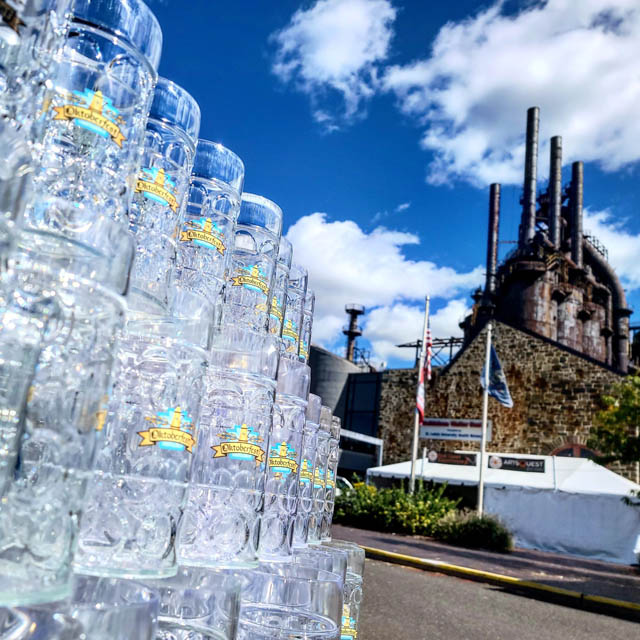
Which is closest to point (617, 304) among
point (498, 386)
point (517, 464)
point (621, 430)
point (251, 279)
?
point (517, 464)

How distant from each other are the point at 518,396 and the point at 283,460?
17947 mm

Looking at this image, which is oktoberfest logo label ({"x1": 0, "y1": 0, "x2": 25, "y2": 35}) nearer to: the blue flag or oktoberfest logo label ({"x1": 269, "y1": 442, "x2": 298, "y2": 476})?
oktoberfest logo label ({"x1": 269, "y1": 442, "x2": 298, "y2": 476})

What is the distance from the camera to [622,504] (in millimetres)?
12938

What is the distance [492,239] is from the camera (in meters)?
30.2

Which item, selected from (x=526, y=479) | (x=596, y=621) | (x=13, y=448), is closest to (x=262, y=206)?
(x=13, y=448)

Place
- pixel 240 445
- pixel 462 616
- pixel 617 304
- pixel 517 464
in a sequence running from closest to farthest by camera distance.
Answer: pixel 240 445
pixel 462 616
pixel 517 464
pixel 617 304

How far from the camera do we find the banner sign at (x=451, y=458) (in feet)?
54.6

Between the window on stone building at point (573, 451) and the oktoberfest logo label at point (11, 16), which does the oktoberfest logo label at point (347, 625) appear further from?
the window on stone building at point (573, 451)

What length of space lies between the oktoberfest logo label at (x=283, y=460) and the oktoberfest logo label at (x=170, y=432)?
59cm

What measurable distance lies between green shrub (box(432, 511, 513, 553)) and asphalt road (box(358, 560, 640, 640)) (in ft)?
16.1

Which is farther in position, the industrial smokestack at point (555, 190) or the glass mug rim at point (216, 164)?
the industrial smokestack at point (555, 190)

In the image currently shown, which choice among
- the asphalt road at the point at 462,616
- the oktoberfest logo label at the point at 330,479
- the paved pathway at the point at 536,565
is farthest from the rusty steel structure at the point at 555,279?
the oktoberfest logo label at the point at 330,479

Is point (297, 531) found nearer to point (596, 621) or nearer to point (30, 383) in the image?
point (30, 383)

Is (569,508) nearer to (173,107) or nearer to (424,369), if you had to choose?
(424,369)
